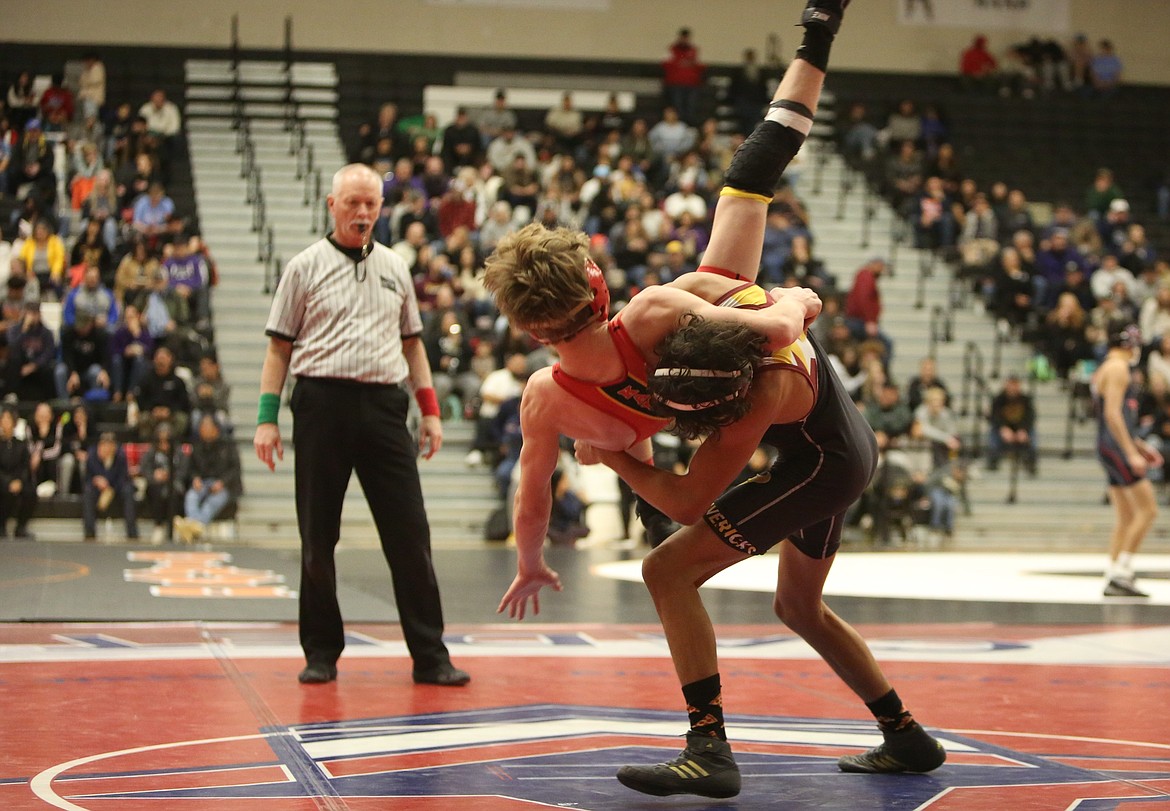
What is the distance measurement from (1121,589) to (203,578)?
4798mm

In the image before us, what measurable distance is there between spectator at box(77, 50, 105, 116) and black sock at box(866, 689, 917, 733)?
46.9 feet

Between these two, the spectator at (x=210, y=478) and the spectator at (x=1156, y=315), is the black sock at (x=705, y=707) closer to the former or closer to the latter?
the spectator at (x=210, y=478)

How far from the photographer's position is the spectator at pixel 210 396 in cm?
1144

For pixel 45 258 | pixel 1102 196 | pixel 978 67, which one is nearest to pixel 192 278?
pixel 45 258

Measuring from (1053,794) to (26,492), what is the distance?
8.93m

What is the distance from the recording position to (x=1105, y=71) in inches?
797

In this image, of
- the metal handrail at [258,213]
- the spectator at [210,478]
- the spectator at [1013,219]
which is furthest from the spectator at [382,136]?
the spectator at [1013,219]

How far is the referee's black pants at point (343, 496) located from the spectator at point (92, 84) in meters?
12.4

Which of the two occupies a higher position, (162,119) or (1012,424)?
(162,119)

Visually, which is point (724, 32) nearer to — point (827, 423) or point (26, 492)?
point (26, 492)

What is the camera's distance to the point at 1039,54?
2014 cm

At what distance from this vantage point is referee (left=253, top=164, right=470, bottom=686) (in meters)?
4.80

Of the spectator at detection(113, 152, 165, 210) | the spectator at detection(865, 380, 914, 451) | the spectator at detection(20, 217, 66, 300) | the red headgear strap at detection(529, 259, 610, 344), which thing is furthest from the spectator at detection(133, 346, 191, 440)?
the red headgear strap at detection(529, 259, 610, 344)

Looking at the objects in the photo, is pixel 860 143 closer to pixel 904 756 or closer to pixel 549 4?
pixel 549 4
